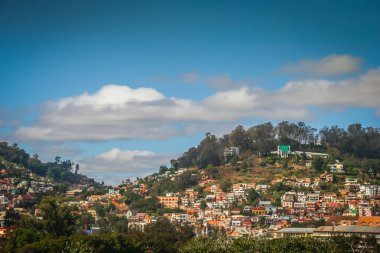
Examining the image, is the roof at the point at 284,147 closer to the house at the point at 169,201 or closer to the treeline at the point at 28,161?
the house at the point at 169,201

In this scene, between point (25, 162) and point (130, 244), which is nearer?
point (130, 244)

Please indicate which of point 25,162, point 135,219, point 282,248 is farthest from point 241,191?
point 25,162

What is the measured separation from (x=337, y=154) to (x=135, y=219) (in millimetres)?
47943

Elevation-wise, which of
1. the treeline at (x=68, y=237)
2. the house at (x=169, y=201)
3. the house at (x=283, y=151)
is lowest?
the treeline at (x=68, y=237)

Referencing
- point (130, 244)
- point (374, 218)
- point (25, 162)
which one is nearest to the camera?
point (130, 244)

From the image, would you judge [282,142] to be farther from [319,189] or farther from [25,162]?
[25,162]

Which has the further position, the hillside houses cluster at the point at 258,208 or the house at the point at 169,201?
the house at the point at 169,201

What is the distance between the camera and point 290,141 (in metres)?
146

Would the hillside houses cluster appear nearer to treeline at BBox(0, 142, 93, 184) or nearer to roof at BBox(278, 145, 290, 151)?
roof at BBox(278, 145, 290, 151)

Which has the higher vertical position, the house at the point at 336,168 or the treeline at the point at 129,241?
the house at the point at 336,168

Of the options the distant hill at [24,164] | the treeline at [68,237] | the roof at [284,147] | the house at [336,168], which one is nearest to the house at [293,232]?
the treeline at [68,237]

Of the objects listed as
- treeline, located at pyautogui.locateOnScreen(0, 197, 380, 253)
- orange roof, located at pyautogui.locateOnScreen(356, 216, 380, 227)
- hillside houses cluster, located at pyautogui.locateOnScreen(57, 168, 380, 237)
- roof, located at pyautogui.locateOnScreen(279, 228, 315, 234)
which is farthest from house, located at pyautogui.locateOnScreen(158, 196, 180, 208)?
orange roof, located at pyautogui.locateOnScreen(356, 216, 380, 227)

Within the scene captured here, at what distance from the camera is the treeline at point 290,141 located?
5458 inches

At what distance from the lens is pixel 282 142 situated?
144125 millimetres
